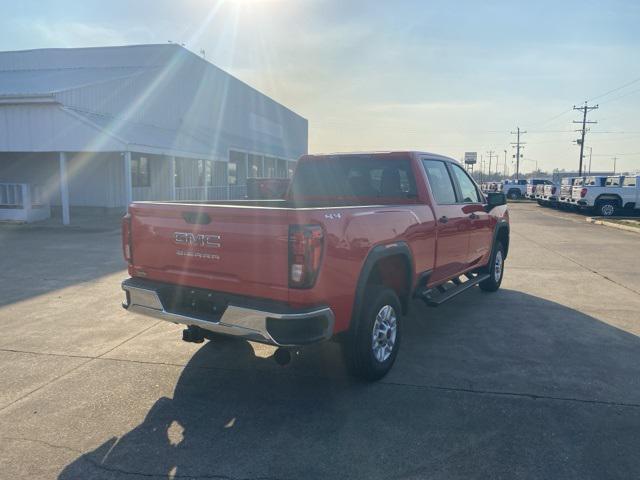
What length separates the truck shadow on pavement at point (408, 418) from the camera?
3168 millimetres

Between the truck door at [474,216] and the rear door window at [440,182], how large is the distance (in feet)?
0.72

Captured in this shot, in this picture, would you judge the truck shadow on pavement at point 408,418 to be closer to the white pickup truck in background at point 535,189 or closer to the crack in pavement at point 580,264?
the crack in pavement at point 580,264

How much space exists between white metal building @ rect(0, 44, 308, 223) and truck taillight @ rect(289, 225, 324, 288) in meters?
15.1

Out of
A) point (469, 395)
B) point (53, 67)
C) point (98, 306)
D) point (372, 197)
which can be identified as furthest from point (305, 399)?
point (53, 67)

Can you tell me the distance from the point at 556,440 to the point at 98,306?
5701 mm

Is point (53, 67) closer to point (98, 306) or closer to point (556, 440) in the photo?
point (98, 306)

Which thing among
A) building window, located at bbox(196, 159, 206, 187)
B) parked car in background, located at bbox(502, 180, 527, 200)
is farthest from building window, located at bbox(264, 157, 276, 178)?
parked car in background, located at bbox(502, 180, 527, 200)

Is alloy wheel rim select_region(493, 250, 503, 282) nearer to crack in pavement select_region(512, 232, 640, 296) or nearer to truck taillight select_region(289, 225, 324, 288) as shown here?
crack in pavement select_region(512, 232, 640, 296)

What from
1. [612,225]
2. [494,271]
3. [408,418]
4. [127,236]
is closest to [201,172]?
[612,225]

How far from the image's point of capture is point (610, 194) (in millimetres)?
24578

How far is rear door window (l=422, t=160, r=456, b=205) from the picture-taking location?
18.7 feet

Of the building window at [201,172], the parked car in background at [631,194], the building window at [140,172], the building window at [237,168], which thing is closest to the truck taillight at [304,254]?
the building window at [140,172]

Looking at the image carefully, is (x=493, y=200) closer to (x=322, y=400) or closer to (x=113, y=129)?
(x=322, y=400)

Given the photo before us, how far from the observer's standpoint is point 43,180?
20.4m
